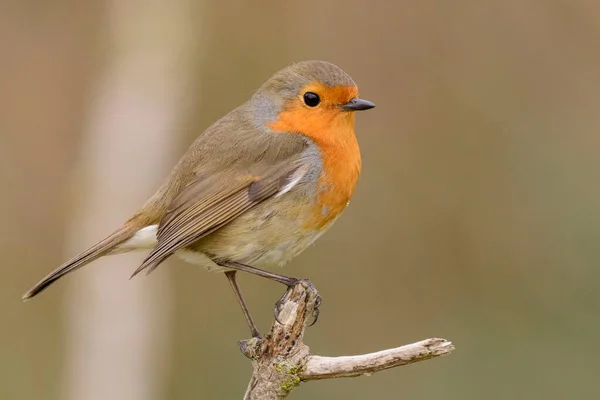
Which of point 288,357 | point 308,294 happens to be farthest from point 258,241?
point 288,357

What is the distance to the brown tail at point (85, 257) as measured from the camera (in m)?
4.98

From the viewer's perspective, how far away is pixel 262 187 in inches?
197

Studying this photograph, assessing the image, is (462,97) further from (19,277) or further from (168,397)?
(19,277)

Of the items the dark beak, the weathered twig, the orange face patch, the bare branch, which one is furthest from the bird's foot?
the dark beak

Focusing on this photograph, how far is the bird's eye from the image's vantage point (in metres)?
5.17

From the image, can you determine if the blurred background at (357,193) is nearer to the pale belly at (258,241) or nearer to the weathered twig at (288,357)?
the pale belly at (258,241)

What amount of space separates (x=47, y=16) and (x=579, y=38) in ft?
17.7

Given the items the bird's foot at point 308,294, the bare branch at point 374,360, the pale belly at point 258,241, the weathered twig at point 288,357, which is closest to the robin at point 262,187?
the pale belly at point 258,241

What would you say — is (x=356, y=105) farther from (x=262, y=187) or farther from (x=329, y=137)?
(x=262, y=187)

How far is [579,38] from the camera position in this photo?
27.6 feet

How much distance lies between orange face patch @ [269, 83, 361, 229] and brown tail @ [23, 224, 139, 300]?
3.46 feet

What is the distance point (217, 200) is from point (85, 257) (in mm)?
792

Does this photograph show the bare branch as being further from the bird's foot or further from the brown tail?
the brown tail

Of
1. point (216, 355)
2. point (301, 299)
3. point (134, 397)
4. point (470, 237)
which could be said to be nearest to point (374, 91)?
point (470, 237)
